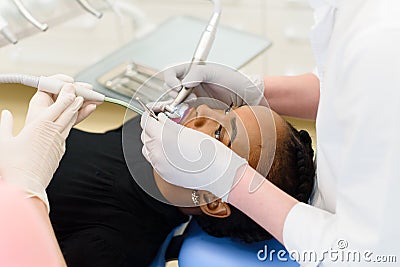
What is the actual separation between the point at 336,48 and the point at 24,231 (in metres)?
0.59

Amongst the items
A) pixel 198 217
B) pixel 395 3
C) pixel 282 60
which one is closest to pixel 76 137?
pixel 198 217

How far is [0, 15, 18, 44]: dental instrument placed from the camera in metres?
1.30

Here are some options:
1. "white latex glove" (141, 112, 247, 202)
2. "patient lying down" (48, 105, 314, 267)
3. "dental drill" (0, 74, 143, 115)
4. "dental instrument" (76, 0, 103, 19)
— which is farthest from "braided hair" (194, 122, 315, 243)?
"dental instrument" (76, 0, 103, 19)

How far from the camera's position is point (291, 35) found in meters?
2.43

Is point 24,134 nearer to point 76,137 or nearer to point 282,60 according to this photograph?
point 76,137

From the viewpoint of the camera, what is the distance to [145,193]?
1.38 meters

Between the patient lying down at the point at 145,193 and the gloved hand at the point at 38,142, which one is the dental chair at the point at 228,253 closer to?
the patient lying down at the point at 145,193

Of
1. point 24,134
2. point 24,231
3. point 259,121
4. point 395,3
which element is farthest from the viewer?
point 259,121

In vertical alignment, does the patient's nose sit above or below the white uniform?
below

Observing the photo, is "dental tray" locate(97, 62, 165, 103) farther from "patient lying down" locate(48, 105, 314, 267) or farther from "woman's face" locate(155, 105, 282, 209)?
"woman's face" locate(155, 105, 282, 209)

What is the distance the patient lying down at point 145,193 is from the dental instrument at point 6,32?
1.13ft

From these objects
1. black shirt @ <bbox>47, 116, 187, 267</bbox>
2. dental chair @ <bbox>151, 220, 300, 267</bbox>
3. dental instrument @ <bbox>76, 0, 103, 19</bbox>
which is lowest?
black shirt @ <bbox>47, 116, 187, 267</bbox>

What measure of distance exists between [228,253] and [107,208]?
336mm

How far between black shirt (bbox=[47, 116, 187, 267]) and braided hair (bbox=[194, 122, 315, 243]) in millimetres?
174
